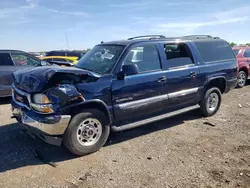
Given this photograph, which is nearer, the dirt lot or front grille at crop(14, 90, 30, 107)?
the dirt lot

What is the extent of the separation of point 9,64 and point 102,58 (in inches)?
176

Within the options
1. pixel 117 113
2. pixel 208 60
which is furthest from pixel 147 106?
pixel 208 60

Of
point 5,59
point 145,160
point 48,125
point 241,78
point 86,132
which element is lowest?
point 145,160

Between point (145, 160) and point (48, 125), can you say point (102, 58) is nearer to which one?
point (48, 125)

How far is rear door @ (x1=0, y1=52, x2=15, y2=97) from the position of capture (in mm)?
7945

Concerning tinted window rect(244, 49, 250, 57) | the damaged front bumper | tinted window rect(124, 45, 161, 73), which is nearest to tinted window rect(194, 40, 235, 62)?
tinted window rect(124, 45, 161, 73)

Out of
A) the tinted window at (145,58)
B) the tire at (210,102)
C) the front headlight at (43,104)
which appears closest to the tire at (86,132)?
the front headlight at (43,104)

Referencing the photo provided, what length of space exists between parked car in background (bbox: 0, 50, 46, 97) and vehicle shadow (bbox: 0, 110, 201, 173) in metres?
2.58

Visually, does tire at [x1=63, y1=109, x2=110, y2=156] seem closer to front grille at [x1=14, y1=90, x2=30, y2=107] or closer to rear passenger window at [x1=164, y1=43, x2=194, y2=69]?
front grille at [x1=14, y1=90, x2=30, y2=107]

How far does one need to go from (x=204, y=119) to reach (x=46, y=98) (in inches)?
162

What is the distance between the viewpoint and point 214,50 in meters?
6.65

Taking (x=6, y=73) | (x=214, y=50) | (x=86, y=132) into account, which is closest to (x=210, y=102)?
(x=214, y=50)

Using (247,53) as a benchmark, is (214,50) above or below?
above

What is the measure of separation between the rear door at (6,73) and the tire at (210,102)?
579 centimetres
